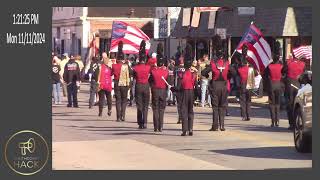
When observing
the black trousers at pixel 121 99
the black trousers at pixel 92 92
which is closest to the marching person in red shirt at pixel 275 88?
the black trousers at pixel 121 99

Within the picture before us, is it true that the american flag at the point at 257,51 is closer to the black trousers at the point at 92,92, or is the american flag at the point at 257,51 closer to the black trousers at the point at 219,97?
the black trousers at the point at 92,92

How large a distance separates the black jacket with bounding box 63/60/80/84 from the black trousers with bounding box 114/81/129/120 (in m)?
6.56

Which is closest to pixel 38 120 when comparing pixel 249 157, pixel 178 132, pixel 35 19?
pixel 35 19

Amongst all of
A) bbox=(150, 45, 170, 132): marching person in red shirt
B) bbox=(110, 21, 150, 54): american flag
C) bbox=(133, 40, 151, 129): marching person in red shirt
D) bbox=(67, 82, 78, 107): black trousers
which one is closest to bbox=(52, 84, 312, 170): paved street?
bbox=(133, 40, 151, 129): marching person in red shirt

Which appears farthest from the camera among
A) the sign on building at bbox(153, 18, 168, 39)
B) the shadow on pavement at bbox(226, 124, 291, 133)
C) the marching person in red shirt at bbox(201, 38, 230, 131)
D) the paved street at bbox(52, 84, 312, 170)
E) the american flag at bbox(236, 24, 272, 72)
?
the sign on building at bbox(153, 18, 168, 39)

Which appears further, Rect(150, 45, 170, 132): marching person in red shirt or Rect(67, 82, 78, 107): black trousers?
Rect(67, 82, 78, 107): black trousers

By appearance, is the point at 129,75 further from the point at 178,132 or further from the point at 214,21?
the point at 214,21

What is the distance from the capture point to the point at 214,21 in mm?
43781

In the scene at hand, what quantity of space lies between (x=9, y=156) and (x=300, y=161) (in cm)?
521

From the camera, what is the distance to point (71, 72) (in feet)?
103

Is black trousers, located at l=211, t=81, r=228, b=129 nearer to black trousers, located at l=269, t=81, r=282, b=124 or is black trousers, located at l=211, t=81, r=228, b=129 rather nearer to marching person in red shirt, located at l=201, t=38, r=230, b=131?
marching person in red shirt, located at l=201, t=38, r=230, b=131

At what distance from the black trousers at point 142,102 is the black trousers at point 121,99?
226cm

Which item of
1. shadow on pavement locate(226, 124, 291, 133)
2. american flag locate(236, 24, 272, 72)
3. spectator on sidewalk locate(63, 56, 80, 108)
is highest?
american flag locate(236, 24, 272, 72)

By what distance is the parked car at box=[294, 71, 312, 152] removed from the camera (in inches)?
636
